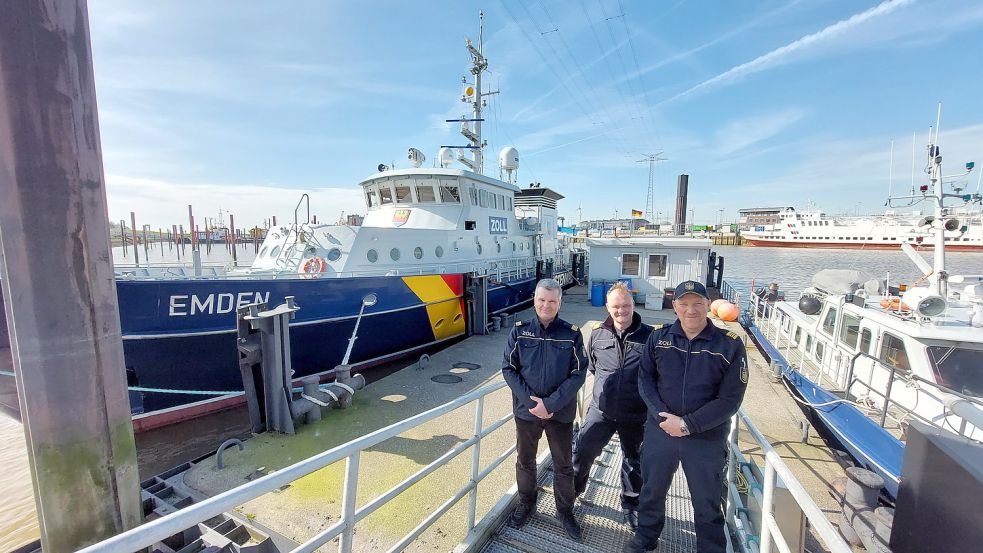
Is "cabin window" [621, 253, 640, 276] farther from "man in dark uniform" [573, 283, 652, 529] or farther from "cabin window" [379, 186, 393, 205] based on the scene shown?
"man in dark uniform" [573, 283, 652, 529]

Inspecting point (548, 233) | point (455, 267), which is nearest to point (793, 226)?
point (548, 233)

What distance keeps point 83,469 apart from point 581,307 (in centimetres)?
1239

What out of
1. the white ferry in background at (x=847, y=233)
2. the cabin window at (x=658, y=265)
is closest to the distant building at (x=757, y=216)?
the white ferry in background at (x=847, y=233)

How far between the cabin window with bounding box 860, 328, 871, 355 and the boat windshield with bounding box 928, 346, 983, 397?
2.71ft

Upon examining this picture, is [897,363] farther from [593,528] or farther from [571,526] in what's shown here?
[571,526]

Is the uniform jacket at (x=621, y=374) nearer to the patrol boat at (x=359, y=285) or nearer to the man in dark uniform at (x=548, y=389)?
the man in dark uniform at (x=548, y=389)

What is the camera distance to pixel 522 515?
262 centimetres

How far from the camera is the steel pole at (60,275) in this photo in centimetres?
153

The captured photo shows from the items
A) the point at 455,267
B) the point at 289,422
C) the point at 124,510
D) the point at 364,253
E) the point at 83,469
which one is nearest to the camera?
the point at 83,469

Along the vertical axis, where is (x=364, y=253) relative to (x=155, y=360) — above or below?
above

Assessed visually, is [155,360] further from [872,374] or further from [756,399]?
[872,374]

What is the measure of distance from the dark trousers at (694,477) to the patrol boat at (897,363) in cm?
199

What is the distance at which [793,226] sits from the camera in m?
58.3

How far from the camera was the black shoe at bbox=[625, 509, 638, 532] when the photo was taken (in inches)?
105
